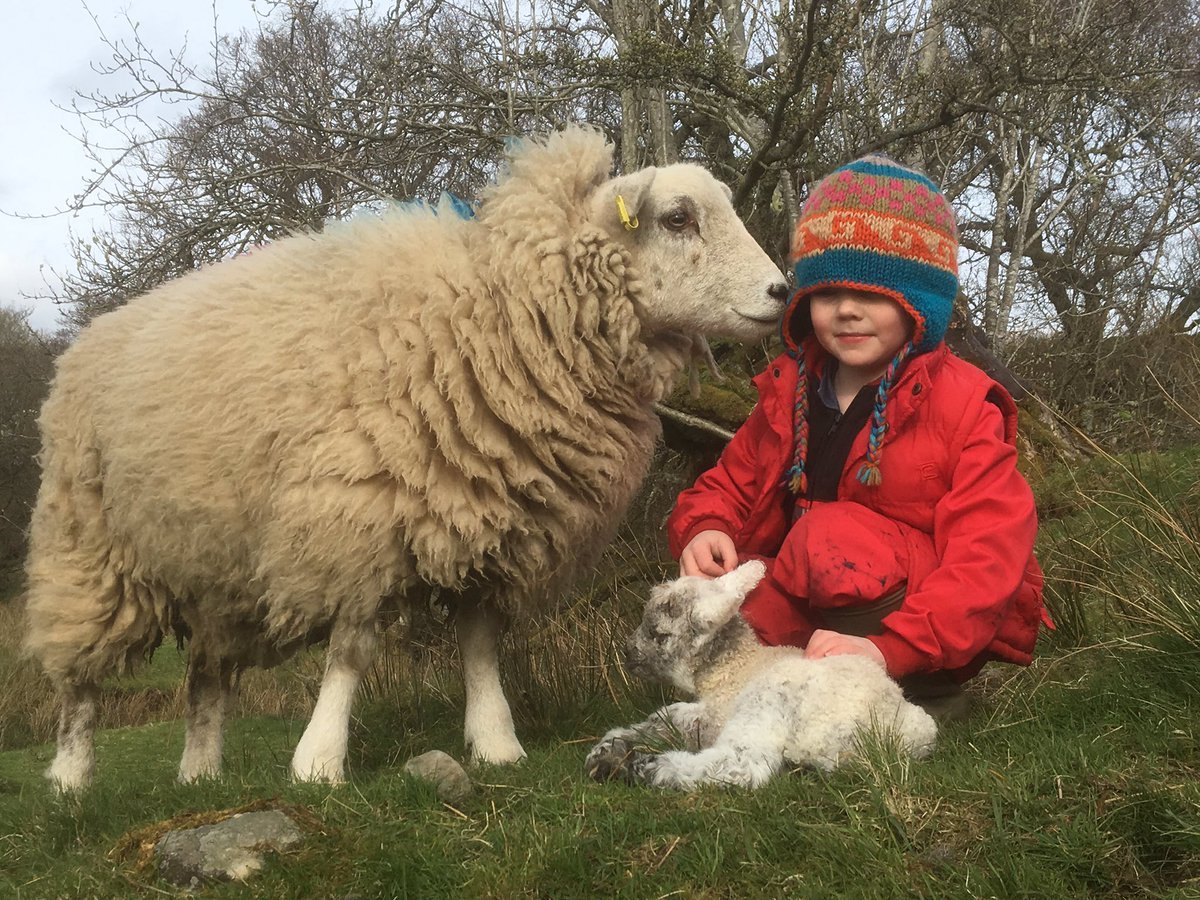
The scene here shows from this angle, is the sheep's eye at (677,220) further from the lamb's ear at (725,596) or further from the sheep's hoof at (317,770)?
the sheep's hoof at (317,770)

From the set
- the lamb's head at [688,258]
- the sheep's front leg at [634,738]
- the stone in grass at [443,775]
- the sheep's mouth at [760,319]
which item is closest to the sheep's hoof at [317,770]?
the stone in grass at [443,775]

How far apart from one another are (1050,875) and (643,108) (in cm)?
720

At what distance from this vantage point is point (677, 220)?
3.33 meters

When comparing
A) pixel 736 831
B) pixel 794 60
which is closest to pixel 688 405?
pixel 794 60

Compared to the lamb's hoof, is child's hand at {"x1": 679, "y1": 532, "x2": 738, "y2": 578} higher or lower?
higher

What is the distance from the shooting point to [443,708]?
4.46 metres

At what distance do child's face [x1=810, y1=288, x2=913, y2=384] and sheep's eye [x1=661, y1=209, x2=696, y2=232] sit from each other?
56 cm

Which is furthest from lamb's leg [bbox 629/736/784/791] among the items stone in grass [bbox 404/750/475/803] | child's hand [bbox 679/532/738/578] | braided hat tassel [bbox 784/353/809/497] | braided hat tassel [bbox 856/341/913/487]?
braided hat tassel [bbox 784/353/809/497]

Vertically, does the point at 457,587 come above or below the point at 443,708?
above

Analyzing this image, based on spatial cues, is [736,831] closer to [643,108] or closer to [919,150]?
[919,150]

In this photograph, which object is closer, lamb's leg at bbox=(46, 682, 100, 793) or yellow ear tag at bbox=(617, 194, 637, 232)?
yellow ear tag at bbox=(617, 194, 637, 232)

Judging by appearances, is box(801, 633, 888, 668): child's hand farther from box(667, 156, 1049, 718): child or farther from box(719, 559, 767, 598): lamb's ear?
box(719, 559, 767, 598): lamb's ear

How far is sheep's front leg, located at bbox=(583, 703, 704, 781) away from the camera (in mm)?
2457

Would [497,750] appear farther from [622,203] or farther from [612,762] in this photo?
[622,203]
